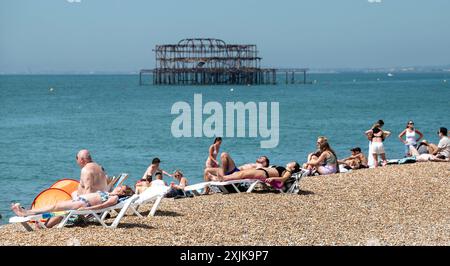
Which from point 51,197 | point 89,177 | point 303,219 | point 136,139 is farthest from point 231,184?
point 136,139

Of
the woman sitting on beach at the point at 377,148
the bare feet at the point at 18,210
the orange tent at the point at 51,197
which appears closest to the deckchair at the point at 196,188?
the orange tent at the point at 51,197

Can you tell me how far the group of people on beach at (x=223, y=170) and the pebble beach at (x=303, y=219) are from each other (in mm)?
258

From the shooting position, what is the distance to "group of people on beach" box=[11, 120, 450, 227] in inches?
324

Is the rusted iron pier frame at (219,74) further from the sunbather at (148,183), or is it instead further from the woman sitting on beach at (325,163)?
the sunbather at (148,183)

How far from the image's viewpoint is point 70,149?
87.8ft

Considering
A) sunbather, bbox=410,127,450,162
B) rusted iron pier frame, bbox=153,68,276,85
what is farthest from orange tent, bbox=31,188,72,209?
rusted iron pier frame, bbox=153,68,276,85

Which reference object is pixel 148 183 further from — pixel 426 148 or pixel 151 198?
pixel 426 148

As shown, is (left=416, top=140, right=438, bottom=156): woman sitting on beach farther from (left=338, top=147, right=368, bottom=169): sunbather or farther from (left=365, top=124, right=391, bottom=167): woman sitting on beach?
(left=338, top=147, right=368, bottom=169): sunbather

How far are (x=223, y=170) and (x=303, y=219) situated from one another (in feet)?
6.83

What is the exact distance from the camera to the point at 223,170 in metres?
11.1

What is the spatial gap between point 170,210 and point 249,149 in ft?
51.0

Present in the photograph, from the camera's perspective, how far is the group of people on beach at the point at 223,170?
27.0ft

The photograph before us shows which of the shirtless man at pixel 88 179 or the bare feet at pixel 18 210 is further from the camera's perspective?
the shirtless man at pixel 88 179
